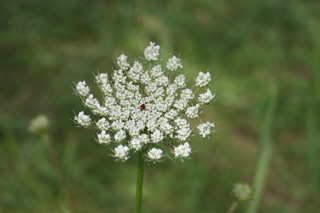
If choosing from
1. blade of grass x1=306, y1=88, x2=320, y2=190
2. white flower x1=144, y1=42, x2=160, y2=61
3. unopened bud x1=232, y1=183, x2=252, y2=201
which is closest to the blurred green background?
blade of grass x1=306, y1=88, x2=320, y2=190

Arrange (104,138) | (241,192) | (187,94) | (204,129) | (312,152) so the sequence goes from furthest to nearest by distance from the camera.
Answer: (312,152) < (241,192) < (187,94) < (204,129) < (104,138)

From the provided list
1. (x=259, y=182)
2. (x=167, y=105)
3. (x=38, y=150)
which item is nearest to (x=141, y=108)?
(x=167, y=105)

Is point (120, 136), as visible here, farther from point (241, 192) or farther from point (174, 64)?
point (241, 192)

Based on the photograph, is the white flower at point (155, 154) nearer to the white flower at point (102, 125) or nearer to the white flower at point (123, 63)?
the white flower at point (102, 125)

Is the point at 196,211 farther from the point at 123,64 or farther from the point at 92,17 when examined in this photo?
the point at 92,17

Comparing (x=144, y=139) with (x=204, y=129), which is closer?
(x=144, y=139)

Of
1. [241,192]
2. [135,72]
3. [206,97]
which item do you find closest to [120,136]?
[135,72]

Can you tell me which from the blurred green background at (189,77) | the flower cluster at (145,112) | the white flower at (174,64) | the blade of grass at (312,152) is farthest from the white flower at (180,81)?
the blade of grass at (312,152)
